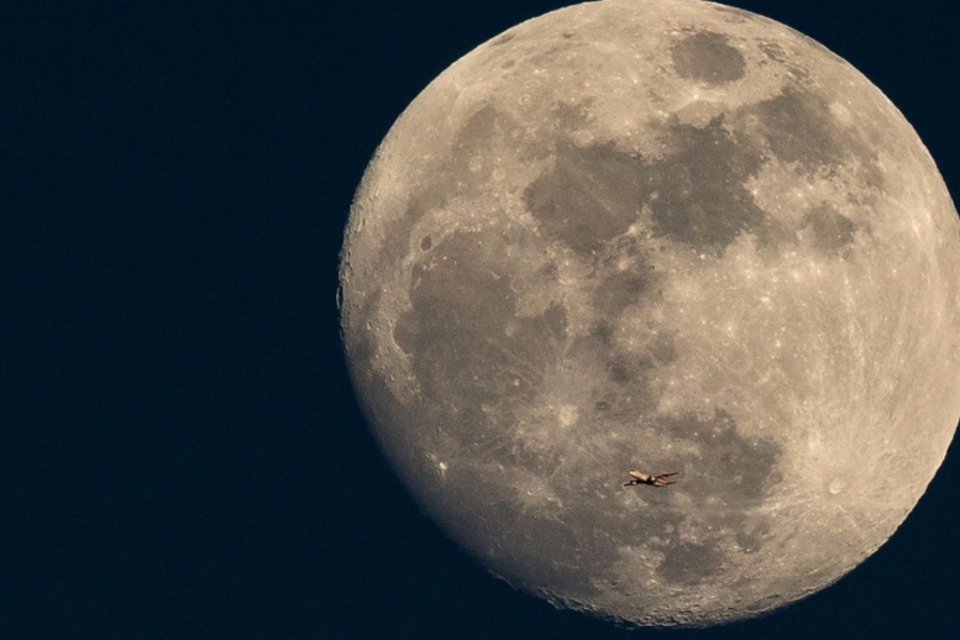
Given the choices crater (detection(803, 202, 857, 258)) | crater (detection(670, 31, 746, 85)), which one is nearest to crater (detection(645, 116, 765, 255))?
crater (detection(803, 202, 857, 258))

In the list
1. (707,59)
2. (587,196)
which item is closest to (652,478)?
(587,196)

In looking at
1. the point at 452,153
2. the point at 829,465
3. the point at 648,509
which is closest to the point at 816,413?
the point at 829,465

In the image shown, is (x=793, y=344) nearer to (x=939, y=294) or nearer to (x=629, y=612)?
(x=939, y=294)

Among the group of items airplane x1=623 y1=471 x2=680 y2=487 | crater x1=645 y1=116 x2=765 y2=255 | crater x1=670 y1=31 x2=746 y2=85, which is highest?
crater x1=670 y1=31 x2=746 y2=85

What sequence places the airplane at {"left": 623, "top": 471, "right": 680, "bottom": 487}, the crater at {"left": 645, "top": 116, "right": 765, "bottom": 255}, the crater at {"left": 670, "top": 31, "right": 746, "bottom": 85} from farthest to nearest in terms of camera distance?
the crater at {"left": 670, "top": 31, "right": 746, "bottom": 85}, the airplane at {"left": 623, "top": 471, "right": 680, "bottom": 487}, the crater at {"left": 645, "top": 116, "right": 765, "bottom": 255}

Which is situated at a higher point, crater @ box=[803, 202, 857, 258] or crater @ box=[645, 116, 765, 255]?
crater @ box=[645, 116, 765, 255]

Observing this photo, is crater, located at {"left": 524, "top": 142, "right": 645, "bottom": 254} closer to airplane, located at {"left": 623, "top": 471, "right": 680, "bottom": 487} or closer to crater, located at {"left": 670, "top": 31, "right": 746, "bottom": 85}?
crater, located at {"left": 670, "top": 31, "right": 746, "bottom": 85}

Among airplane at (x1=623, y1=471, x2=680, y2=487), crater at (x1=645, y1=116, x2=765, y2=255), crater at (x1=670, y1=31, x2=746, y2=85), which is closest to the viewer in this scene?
crater at (x1=645, y1=116, x2=765, y2=255)
